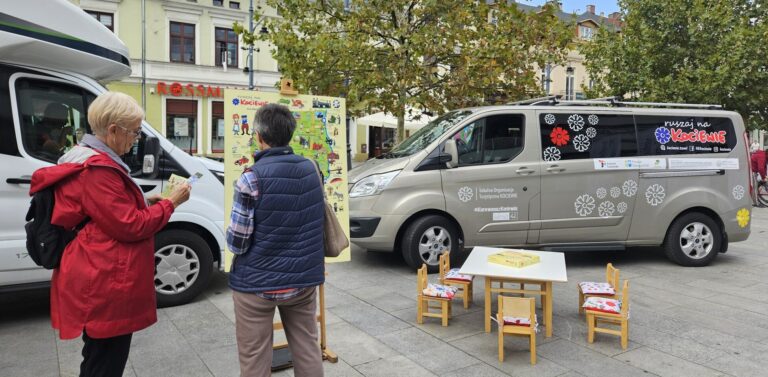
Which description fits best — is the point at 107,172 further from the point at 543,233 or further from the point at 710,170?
the point at 710,170

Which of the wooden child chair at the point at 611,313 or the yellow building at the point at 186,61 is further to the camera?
the yellow building at the point at 186,61

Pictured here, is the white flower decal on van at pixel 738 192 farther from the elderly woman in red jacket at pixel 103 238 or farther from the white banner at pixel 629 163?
the elderly woman in red jacket at pixel 103 238

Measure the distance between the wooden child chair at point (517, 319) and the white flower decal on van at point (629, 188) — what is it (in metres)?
3.66

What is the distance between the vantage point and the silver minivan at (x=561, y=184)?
22.0 ft

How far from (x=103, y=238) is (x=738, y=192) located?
25.6 feet

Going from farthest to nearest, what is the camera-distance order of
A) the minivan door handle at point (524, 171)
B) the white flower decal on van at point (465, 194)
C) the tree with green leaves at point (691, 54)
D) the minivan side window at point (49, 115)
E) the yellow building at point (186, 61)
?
the yellow building at point (186, 61) → the tree with green leaves at point (691, 54) → the minivan door handle at point (524, 171) → the white flower decal on van at point (465, 194) → the minivan side window at point (49, 115)

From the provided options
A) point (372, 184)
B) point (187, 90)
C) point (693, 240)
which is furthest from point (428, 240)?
point (187, 90)

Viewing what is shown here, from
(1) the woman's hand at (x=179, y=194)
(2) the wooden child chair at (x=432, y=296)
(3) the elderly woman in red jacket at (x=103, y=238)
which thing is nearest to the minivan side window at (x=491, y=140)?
(2) the wooden child chair at (x=432, y=296)

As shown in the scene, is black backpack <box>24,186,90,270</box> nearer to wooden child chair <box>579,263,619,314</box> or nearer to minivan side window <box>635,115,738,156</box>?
wooden child chair <box>579,263,619,314</box>

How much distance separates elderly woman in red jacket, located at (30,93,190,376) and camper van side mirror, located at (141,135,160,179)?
7.45 feet

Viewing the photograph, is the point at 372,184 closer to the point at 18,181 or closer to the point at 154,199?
the point at 18,181

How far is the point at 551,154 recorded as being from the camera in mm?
7023

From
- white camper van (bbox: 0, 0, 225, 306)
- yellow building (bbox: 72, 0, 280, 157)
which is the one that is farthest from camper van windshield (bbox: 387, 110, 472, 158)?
yellow building (bbox: 72, 0, 280, 157)

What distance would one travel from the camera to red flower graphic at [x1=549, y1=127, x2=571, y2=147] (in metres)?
7.04
